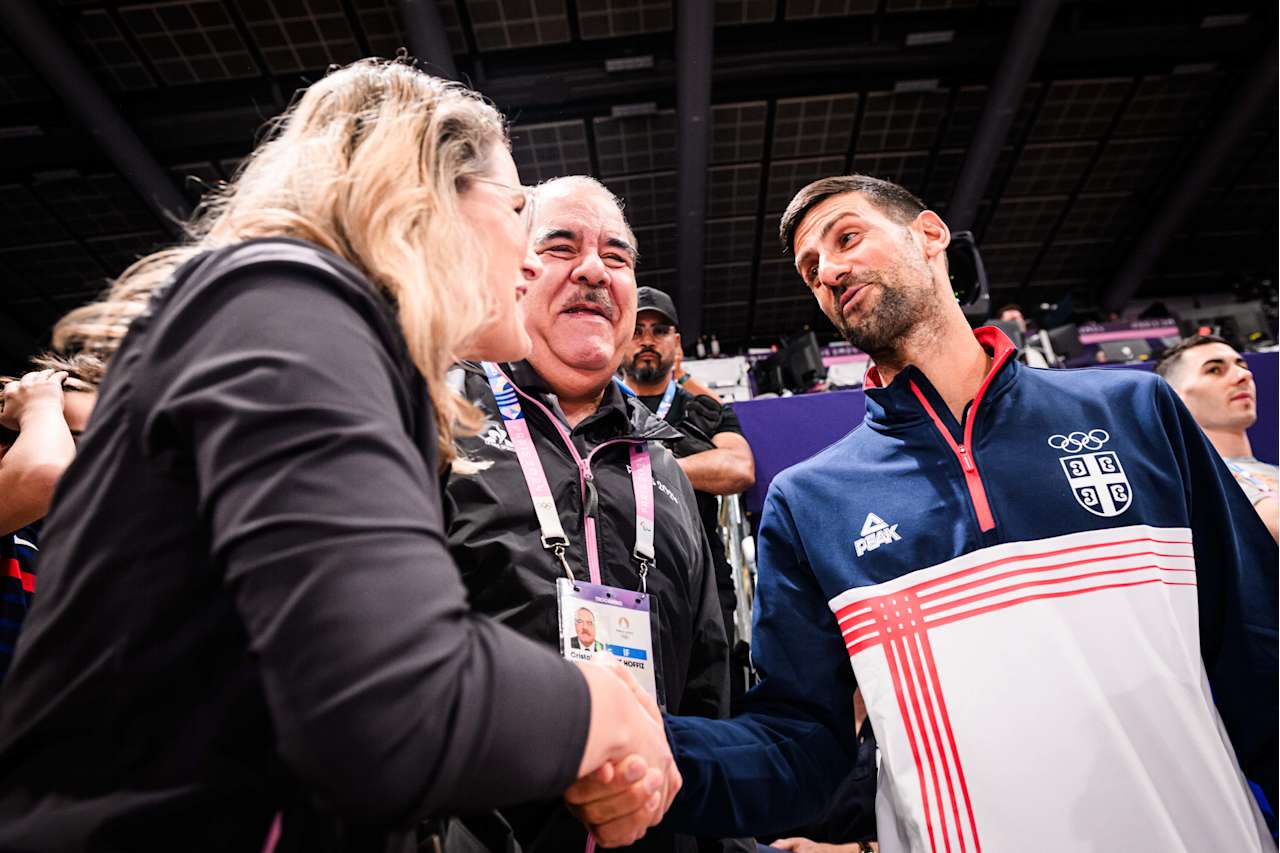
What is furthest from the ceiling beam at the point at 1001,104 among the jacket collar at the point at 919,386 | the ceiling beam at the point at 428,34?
the jacket collar at the point at 919,386

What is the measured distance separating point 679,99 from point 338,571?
24.2 feet

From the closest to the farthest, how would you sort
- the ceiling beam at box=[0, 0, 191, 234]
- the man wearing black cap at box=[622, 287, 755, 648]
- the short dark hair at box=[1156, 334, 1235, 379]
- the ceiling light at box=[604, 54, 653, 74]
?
the man wearing black cap at box=[622, 287, 755, 648], the short dark hair at box=[1156, 334, 1235, 379], the ceiling beam at box=[0, 0, 191, 234], the ceiling light at box=[604, 54, 653, 74]

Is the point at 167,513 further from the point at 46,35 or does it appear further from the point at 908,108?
the point at 908,108

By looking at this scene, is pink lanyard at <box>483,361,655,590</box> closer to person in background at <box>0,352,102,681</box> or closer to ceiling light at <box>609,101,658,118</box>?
person in background at <box>0,352,102,681</box>

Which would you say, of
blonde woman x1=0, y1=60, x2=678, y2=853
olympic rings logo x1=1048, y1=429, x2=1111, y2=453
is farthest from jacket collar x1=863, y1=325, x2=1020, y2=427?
blonde woman x1=0, y1=60, x2=678, y2=853

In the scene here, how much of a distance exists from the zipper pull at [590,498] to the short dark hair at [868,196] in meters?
0.93

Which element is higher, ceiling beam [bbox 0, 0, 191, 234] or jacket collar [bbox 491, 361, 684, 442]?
ceiling beam [bbox 0, 0, 191, 234]

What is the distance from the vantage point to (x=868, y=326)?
1.87 m

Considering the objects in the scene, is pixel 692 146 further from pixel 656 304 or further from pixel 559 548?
pixel 559 548

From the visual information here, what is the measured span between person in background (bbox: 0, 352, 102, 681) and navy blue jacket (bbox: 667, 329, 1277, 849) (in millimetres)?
1488

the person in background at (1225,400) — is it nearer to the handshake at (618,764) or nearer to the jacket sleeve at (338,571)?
the handshake at (618,764)

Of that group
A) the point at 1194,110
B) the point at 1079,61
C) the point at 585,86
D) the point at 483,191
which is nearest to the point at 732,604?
the point at 483,191

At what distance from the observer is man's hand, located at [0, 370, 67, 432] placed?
1.99 metres

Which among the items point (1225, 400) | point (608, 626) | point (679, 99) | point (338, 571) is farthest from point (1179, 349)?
point (338, 571)
